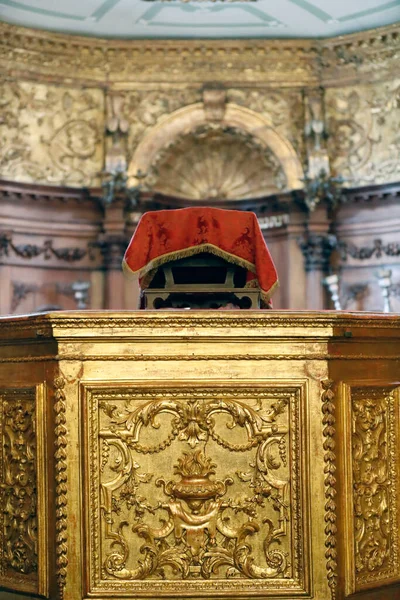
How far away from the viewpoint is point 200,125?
38.8ft

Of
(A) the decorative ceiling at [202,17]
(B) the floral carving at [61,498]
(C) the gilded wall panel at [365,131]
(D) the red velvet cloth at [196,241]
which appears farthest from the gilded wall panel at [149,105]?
(B) the floral carving at [61,498]

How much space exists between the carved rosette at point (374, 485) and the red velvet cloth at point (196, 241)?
28.4 inches

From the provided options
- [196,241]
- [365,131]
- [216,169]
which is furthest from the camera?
[216,169]

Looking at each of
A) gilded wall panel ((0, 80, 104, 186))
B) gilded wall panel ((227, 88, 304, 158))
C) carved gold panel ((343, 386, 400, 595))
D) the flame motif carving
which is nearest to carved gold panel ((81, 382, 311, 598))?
the flame motif carving

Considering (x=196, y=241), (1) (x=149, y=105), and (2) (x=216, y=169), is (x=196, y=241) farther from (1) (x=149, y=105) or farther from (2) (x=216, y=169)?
(2) (x=216, y=169)

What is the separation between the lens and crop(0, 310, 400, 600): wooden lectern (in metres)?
3.55

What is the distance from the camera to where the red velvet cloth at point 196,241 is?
429 centimetres

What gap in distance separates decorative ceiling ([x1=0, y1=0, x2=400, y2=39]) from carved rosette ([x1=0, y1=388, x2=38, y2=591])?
7.91m

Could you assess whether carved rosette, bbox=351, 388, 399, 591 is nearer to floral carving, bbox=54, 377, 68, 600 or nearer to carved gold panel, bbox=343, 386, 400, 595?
carved gold panel, bbox=343, 386, 400, 595

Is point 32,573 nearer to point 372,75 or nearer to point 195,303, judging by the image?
point 195,303

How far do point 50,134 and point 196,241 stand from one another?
7713 mm

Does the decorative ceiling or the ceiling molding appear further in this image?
the ceiling molding

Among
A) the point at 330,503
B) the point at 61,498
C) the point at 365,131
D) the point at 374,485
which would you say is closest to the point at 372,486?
the point at 374,485

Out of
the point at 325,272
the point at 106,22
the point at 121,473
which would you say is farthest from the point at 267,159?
the point at 121,473
